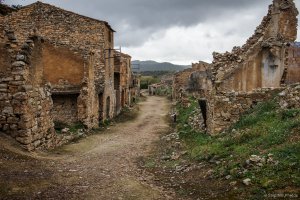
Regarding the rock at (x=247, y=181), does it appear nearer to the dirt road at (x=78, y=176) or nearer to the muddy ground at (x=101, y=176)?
the muddy ground at (x=101, y=176)

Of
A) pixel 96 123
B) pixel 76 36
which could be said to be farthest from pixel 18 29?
pixel 96 123

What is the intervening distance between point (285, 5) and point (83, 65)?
36.7ft

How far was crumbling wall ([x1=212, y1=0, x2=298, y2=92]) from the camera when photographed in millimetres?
14867

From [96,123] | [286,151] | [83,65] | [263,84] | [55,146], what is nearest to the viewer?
[286,151]

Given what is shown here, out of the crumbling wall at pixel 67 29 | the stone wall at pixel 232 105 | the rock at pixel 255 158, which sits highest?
the crumbling wall at pixel 67 29

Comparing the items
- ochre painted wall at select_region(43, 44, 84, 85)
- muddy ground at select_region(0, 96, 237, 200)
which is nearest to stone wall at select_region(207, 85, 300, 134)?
muddy ground at select_region(0, 96, 237, 200)

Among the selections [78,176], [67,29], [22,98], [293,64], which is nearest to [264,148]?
[78,176]

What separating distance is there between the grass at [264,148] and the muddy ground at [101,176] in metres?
0.60

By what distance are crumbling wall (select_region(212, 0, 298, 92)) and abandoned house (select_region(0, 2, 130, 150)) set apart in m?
7.28

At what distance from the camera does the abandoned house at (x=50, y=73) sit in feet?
34.7

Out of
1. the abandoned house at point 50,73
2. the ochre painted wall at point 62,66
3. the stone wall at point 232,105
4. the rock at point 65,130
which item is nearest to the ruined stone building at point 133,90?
the abandoned house at point 50,73

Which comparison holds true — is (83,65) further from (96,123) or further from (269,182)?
(269,182)

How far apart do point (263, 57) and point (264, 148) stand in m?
7.57

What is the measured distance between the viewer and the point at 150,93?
214 feet
